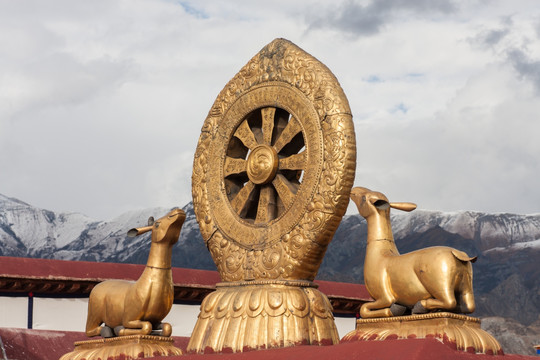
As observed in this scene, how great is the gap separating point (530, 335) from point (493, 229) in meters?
11.4

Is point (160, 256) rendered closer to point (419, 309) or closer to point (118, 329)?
point (118, 329)

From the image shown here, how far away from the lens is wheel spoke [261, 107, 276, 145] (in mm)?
7379

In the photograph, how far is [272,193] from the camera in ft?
24.3

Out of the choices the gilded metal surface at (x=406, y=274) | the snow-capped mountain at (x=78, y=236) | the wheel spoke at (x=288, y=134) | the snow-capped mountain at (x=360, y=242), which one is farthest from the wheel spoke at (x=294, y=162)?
the snow-capped mountain at (x=78, y=236)

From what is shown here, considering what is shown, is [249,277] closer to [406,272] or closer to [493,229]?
[406,272]

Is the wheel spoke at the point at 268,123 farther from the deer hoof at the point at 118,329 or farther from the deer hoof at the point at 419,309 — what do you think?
the deer hoof at the point at 419,309

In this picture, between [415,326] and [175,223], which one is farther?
[175,223]

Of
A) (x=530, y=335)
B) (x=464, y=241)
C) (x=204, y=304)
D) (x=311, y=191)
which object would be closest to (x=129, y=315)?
(x=204, y=304)

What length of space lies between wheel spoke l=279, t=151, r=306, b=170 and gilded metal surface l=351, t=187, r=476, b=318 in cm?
65

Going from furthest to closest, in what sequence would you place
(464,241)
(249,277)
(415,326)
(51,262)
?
1. (464,241)
2. (51,262)
3. (249,277)
4. (415,326)

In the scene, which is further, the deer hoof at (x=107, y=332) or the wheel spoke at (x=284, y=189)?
the deer hoof at (x=107, y=332)

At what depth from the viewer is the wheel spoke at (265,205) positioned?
24.1 ft

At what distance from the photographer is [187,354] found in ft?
23.0

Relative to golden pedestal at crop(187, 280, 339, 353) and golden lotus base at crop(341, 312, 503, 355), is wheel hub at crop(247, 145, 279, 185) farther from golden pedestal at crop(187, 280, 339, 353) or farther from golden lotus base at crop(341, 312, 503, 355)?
golden lotus base at crop(341, 312, 503, 355)
